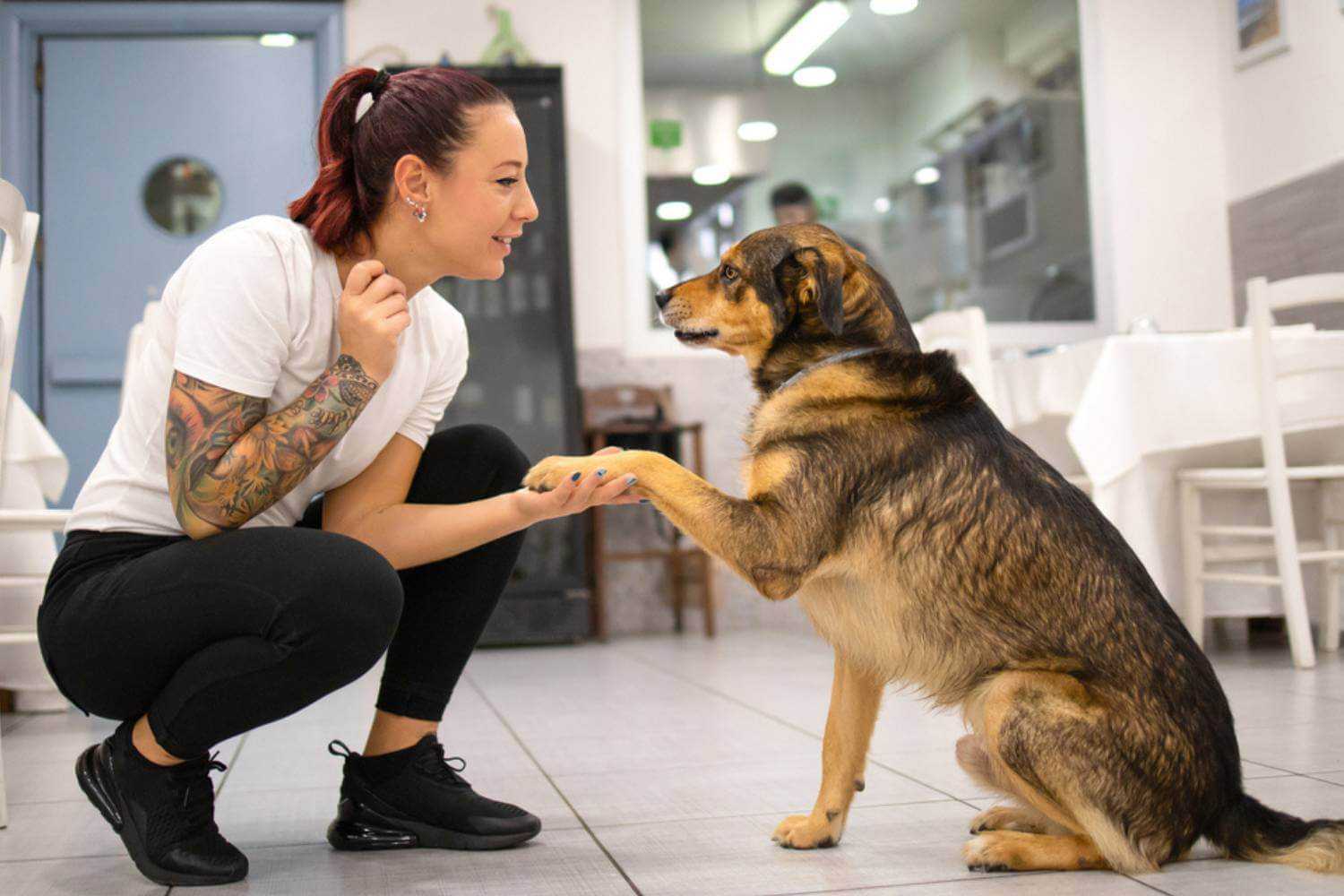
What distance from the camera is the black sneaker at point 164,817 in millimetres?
1660

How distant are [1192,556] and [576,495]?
9.25ft

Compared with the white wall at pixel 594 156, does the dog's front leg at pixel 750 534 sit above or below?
below

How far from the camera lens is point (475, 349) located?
5.41m

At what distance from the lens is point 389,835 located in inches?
74.6

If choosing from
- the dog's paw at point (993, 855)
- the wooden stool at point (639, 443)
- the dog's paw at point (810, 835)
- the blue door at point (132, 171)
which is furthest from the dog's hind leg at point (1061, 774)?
the blue door at point (132, 171)

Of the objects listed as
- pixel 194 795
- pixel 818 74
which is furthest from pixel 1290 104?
pixel 194 795

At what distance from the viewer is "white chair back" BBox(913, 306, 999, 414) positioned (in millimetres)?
4066

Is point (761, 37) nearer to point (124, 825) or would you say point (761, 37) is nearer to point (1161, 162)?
point (1161, 162)

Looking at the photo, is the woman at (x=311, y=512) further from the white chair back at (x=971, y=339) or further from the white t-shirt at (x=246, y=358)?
the white chair back at (x=971, y=339)

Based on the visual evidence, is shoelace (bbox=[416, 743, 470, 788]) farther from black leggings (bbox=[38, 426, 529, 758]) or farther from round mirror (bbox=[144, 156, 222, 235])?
round mirror (bbox=[144, 156, 222, 235])

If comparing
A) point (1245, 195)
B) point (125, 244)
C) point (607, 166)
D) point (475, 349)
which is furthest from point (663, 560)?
point (1245, 195)

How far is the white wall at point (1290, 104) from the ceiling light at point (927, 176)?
1.37 meters

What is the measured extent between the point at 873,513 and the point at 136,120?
488cm

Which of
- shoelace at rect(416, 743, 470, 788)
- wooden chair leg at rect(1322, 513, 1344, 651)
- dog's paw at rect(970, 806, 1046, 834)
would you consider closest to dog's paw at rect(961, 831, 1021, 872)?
dog's paw at rect(970, 806, 1046, 834)
